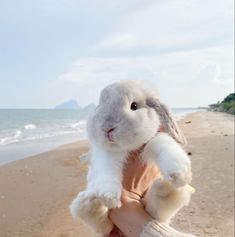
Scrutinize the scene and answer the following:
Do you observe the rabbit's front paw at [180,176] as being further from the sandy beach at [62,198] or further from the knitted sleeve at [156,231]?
the sandy beach at [62,198]

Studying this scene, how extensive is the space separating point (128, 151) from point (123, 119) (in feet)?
0.33

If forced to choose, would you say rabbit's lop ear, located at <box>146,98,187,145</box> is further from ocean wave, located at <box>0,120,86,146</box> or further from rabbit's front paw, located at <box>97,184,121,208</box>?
ocean wave, located at <box>0,120,86,146</box>

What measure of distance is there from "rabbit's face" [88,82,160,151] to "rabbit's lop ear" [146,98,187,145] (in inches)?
0.7


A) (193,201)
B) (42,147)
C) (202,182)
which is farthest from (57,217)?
(42,147)

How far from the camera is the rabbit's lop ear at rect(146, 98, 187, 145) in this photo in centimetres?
124

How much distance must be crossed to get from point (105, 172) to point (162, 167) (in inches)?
6.7

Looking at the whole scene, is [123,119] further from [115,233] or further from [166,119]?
[115,233]

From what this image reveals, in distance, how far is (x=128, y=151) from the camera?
1.19m

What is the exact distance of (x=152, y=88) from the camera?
50.9 inches

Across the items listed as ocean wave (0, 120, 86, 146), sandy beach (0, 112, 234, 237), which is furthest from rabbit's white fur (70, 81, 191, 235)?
ocean wave (0, 120, 86, 146)

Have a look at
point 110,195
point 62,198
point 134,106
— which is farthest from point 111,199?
point 62,198

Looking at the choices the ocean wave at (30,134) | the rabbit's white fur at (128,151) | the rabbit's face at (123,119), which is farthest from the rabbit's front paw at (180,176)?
the ocean wave at (30,134)

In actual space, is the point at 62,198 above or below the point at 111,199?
below

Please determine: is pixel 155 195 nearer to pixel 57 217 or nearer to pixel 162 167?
pixel 162 167
